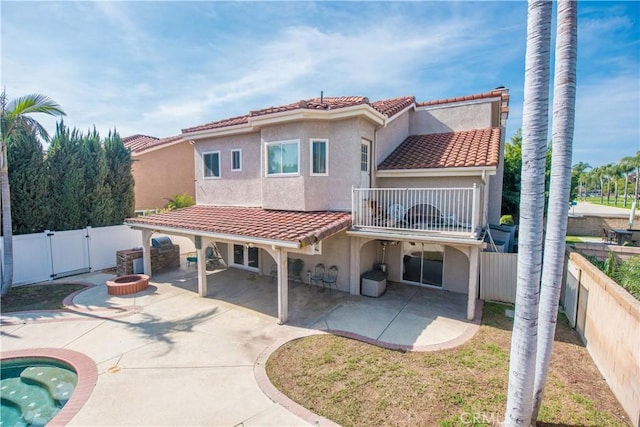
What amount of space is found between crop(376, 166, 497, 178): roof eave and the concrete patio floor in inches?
183

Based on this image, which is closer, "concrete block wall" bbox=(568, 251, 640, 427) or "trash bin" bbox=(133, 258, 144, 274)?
"concrete block wall" bbox=(568, 251, 640, 427)

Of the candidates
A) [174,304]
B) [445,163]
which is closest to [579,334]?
[445,163]

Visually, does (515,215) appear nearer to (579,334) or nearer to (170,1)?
(579,334)

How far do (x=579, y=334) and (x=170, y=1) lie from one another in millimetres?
15459

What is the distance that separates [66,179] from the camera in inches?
566

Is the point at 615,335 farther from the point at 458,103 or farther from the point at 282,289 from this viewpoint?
the point at 458,103

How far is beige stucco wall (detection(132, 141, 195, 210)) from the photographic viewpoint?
21.2 meters

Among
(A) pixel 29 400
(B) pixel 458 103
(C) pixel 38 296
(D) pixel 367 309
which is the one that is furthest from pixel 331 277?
(C) pixel 38 296

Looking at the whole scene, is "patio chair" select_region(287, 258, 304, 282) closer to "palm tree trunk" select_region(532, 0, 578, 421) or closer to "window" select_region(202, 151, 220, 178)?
"window" select_region(202, 151, 220, 178)

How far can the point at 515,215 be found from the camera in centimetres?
2375

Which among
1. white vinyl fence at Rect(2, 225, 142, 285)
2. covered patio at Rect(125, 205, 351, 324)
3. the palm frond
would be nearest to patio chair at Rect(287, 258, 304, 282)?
covered patio at Rect(125, 205, 351, 324)

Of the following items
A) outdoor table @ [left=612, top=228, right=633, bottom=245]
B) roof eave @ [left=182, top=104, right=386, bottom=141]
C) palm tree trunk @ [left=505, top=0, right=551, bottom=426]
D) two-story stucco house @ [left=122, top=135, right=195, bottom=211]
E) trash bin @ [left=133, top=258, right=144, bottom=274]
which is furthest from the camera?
two-story stucco house @ [left=122, top=135, right=195, bottom=211]

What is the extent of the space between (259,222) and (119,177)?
10.7 meters

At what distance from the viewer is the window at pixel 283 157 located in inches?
460
